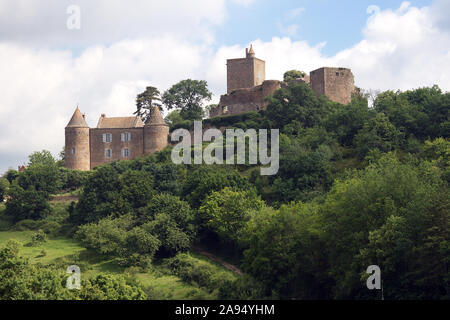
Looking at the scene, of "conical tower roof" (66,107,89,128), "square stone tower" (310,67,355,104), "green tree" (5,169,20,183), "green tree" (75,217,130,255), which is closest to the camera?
"green tree" (75,217,130,255)

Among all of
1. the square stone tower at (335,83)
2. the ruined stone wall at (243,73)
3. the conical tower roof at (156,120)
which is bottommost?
the conical tower roof at (156,120)

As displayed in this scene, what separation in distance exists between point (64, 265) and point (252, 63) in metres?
38.7

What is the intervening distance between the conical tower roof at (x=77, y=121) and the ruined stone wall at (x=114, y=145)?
1.27 meters

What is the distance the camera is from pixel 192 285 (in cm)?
3984

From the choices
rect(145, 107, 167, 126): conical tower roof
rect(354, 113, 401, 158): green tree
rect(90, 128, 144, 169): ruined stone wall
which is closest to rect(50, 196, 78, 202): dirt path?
rect(90, 128, 144, 169): ruined stone wall

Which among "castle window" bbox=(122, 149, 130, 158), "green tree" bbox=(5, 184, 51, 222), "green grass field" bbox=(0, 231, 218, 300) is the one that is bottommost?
"green grass field" bbox=(0, 231, 218, 300)

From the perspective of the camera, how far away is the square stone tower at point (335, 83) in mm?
67438

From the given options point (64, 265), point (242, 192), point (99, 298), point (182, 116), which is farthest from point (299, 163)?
point (182, 116)

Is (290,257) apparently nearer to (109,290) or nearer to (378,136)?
(109,290)

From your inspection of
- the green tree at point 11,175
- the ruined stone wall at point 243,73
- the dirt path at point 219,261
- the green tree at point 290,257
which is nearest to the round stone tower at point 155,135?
the ruined stone wall at point 243,73

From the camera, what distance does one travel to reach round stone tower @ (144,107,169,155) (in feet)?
229

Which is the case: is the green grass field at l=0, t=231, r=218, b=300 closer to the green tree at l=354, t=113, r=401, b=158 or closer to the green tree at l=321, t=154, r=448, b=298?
the green tree at l=321, t=154, r=448, b=298

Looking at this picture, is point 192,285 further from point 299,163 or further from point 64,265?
point 299,163

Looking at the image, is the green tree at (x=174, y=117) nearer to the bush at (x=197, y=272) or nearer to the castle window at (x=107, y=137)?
the castle window at (x=107, y=137)
